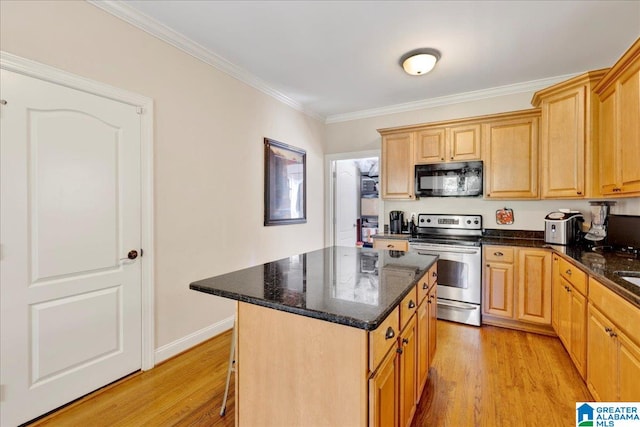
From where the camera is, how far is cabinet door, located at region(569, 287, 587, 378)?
2045mm

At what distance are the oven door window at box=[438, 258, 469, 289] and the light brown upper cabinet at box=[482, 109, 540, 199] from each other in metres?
0.90

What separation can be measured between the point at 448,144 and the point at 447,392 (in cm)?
264

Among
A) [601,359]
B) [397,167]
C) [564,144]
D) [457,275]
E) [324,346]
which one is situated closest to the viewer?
[324,346]

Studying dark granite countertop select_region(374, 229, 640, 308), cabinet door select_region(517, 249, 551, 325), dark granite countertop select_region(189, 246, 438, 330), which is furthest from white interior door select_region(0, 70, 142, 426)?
cabinet door select_region(517, 249, 551, 325)

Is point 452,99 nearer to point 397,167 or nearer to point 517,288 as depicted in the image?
point 397,167

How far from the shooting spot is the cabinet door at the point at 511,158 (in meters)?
3.16

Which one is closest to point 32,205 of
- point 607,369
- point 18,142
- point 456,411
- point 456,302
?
point 18,142

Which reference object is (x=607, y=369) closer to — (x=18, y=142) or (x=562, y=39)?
(x=562, y=39)

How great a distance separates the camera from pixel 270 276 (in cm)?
161

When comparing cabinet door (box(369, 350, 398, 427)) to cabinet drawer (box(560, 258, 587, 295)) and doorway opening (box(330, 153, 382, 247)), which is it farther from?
doorway opening (box(330, 153, 382, 247))

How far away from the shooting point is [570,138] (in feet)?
9.25

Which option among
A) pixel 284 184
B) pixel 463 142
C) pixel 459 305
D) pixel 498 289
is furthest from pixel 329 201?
pixel 498 289

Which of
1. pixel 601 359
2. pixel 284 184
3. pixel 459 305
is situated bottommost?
pixel 459 305

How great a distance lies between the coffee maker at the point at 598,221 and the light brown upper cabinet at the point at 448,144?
1216 millimetres
